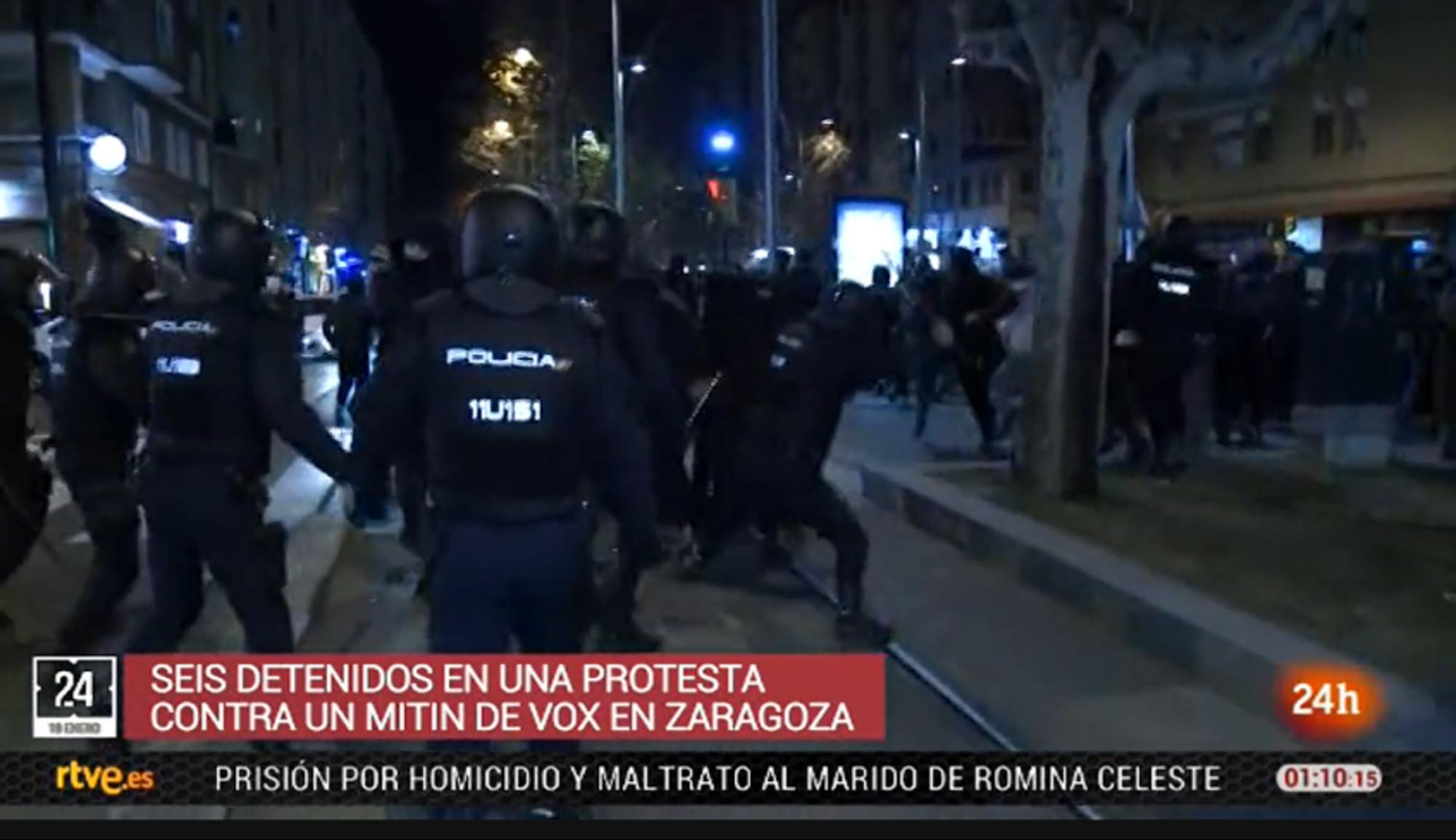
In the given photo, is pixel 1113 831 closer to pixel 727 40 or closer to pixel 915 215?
pixel 727 40

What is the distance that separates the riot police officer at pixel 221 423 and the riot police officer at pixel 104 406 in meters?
1.02

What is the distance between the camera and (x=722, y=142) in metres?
19.2

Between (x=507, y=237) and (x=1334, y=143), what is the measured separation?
21.9 m

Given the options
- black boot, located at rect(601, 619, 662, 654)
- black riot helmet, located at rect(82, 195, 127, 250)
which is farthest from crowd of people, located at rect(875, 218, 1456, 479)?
black riot helmet, located at rect(82, 195, 127, 250)

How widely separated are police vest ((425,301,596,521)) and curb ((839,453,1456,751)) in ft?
7.17

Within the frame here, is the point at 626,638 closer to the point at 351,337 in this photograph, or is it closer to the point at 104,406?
the point at 104,406

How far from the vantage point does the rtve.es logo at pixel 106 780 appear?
4098 mm

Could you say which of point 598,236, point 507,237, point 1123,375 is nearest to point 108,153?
point 1123,375

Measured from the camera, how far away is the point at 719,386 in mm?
8750

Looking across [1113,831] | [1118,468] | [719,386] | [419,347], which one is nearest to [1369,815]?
[1113,831]

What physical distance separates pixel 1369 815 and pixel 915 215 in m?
39.3

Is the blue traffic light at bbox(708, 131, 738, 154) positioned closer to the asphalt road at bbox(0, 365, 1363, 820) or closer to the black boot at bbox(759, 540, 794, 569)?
the asphalt road at bbox(0, 365, 1363, 820)

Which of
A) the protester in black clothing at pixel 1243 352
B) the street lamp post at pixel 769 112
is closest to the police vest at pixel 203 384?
the protester in black clothing at pixel 1243 352

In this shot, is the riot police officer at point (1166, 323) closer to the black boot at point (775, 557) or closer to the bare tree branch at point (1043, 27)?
the bare tree branch at point (1043, 27)
